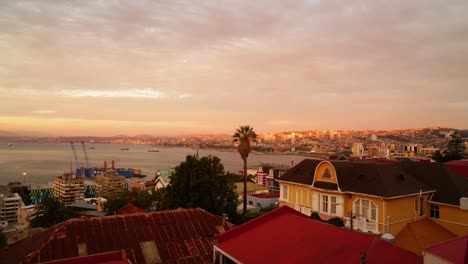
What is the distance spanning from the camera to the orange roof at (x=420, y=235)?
16.9 meters

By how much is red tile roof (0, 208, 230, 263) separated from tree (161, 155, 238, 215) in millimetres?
8308

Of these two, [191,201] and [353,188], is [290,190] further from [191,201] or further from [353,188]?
[191,201]

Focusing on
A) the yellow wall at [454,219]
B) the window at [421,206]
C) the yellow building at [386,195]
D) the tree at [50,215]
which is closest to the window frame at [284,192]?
the yellow building at [386,195]

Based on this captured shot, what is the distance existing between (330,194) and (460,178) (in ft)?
24.9

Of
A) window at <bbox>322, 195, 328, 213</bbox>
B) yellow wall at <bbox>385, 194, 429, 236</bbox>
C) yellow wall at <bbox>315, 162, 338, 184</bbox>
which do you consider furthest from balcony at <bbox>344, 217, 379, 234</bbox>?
yellow wall at <bbox>315, 162, 338, 184</bbox>

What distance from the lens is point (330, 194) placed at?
2027cm

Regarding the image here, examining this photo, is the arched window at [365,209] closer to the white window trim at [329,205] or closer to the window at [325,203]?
the white window trim at [329,205]

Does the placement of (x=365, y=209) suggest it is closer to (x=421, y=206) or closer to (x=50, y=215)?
(x=421, y=206)

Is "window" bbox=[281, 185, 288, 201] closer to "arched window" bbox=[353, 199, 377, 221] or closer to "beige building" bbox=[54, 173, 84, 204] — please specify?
"arched window" bbox=[353, 199, 377, 221]

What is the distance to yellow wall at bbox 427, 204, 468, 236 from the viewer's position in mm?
17297

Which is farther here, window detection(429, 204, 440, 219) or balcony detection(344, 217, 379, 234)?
window detection(429, 204, 440, 219)

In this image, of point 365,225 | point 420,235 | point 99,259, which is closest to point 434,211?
point 420,235

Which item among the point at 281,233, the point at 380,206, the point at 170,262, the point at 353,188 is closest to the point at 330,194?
the point at 353,188

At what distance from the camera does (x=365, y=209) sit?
18500 millimetres
